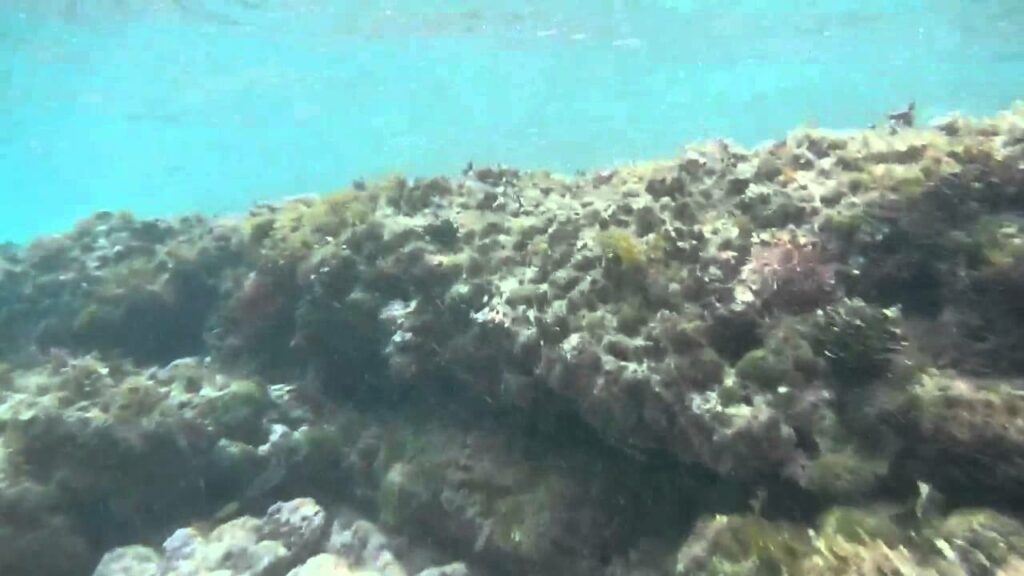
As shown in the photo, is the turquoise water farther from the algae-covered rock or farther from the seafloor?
the algae-covered rock

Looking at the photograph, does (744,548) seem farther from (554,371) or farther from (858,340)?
(554,371)

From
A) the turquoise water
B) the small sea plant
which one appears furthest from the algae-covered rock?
the turquoise water

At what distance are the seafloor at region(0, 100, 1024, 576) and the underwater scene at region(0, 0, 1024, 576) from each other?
2 centimetres

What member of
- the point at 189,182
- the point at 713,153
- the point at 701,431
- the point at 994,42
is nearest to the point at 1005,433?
the point at 701,431

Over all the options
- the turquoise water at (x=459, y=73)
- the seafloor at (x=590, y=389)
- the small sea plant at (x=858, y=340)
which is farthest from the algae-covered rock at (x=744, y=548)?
the turquoise water at (x=459, y=73)

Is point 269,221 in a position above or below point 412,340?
above

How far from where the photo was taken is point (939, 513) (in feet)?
12.4

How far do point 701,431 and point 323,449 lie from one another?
161 inches

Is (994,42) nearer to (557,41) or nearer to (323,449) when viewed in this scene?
(557,41)

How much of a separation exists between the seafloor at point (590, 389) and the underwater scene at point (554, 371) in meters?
0.02

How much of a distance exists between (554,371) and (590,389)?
331mm

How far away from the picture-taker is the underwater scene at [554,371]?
420 cm

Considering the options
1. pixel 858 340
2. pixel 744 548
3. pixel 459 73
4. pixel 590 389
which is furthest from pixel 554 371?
pixel 459 73

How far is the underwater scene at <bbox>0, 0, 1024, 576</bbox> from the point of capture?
420 cm
